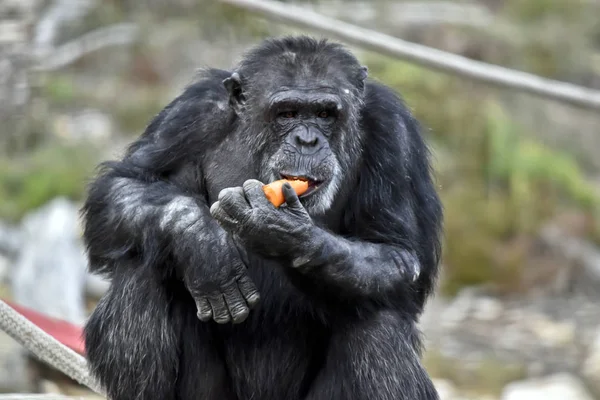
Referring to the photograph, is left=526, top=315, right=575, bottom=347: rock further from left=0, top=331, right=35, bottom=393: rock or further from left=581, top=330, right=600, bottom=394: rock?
left=0, top=331, right=35, bottom=393: rock

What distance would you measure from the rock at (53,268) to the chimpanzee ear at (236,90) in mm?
→ 4105

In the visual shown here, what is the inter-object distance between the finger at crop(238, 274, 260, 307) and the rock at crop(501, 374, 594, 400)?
3.90m

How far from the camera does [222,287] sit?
4.21 metres

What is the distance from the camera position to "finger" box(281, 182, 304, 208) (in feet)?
13.2

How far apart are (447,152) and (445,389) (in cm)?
385

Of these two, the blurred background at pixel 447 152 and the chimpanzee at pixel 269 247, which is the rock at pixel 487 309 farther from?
the chimpanzee at pixel 269 247

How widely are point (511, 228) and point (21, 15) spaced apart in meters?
5.16

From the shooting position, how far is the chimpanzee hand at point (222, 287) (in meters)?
4.21

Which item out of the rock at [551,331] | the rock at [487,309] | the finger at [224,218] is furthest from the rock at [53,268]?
the finger at [224,218]

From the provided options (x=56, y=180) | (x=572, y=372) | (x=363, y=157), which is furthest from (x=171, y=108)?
(x=56, y=180)

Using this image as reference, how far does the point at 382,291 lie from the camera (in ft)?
14.3

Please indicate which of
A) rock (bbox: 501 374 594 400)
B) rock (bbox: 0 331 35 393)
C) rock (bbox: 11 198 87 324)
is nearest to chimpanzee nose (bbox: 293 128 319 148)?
rock (bbox: 0 331 35 393)

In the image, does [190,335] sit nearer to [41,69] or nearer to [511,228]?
[41,69]

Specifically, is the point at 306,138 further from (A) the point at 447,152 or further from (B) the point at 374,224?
(A) the point at 447,152
